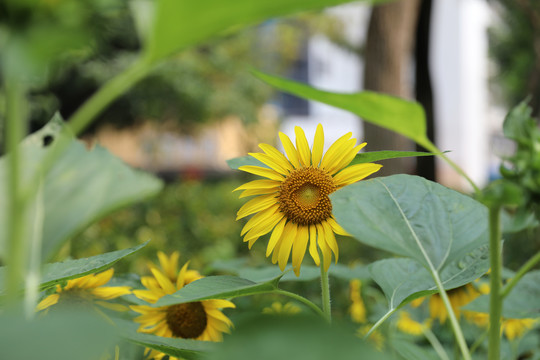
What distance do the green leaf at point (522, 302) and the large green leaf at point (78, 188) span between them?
13.3 inches

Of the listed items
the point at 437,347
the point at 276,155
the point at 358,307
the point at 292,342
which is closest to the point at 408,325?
the point at 358,307

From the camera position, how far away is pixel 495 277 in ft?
0.93

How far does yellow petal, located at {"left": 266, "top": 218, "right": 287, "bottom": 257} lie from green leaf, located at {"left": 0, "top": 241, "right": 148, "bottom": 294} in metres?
0.13

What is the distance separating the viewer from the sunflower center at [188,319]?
0.55 meters

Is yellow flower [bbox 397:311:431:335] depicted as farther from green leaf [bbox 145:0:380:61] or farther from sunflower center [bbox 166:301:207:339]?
green leaf [bbox 145:0:380:61]

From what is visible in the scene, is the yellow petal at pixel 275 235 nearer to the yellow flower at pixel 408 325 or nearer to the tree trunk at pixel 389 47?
the yellow flower at pixel 408 325

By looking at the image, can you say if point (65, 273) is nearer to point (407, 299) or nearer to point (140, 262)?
point (407, 299)

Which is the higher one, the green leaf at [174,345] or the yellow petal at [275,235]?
the yellow petal at [275,235]

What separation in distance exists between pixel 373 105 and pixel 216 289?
15 cm

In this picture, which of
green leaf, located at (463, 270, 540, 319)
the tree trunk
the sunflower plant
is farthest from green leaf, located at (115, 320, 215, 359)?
the tree trunk

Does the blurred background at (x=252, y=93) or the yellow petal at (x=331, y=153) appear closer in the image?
the yellow petal at (x=331, y=153)

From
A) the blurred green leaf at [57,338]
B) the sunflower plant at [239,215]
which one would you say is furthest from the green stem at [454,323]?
the blurred green leaf at [57,338]

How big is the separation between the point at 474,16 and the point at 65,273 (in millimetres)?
16816

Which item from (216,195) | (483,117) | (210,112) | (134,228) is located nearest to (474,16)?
(483,117)
